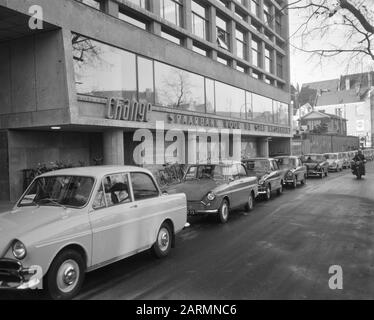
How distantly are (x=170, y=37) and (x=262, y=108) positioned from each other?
13731 mm

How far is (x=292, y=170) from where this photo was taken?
19375mm

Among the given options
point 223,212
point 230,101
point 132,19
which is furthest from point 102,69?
point 230,101

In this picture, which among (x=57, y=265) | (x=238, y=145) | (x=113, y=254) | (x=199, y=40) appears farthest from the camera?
(x=238, y=145)

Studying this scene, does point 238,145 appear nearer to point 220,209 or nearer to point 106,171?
point 220,209

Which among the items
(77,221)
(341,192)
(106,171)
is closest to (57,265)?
(77,221)

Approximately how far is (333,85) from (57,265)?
394 ft

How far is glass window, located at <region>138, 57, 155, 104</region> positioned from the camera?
54.8 ft

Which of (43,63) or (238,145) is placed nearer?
(43,63)

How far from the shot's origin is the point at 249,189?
1227 cm

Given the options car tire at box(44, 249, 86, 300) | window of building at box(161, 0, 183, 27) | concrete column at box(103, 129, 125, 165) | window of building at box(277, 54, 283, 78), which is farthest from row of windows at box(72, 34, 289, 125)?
window of building at box(277, 54, 283, 78)

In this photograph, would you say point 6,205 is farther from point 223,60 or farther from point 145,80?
point 223,60

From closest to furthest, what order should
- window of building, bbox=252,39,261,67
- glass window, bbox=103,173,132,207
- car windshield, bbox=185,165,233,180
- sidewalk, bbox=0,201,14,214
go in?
glass window, bbox=103,173,132,207 < car windshield, bbox=185,165,233,180 < sidewalk, bbox=0,201,14,214 < window of building, bbox=252,39,261,67

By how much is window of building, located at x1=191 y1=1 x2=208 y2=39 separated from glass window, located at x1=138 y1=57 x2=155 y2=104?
6.42 m

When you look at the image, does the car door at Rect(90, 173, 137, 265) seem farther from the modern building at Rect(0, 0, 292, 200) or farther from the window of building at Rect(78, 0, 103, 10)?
the window of building at Rect(78, 0, 103, 10)
